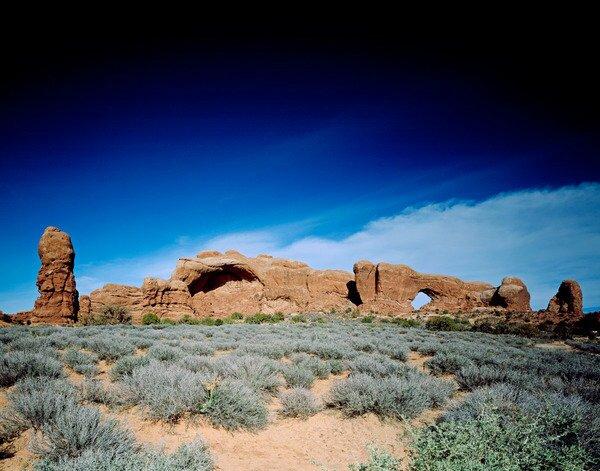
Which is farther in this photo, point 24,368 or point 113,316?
point 113,316

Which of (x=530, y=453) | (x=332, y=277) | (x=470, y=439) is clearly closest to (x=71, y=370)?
(x=470, y=439)

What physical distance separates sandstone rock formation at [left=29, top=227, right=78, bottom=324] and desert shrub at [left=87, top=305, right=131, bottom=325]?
206 centimetres

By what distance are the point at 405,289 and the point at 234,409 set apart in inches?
1594

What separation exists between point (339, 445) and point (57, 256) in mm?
29732

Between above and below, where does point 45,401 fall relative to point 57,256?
below

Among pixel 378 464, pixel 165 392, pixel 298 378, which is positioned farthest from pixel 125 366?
pixel 378 464

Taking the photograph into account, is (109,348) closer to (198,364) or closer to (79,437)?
(198,364)

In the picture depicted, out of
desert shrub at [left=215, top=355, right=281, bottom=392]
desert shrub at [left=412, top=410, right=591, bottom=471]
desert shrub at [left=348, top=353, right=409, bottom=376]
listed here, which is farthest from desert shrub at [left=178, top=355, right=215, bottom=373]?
desert shrub at [left=412, top=410, right=591, bottom=471]

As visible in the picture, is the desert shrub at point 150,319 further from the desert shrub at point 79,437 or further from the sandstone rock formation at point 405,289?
the desert shrub at point 79,437

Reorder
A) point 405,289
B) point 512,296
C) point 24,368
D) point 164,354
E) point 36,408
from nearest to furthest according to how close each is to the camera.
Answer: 1. point 36,408
2. point 24,368
3. point 164,354
4. point 512,296
5. point 405,289

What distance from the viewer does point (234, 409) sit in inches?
172

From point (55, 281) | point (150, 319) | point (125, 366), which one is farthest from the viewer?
point (150, 319)

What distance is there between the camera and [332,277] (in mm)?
43875

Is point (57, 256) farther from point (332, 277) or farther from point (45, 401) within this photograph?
point (332, 277)
